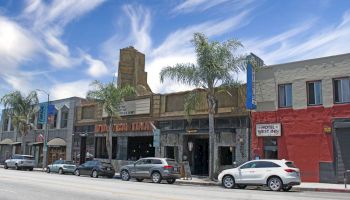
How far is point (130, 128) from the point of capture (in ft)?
119

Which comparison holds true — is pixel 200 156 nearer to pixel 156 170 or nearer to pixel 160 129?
pixel 160 129

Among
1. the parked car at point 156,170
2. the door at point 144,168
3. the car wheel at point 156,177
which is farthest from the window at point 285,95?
the door at point 144,168

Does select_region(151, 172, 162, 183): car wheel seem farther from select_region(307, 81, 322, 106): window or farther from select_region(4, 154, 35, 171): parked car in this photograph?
select_region(4, 154, 35, 171): parked car

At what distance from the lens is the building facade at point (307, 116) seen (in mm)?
24266

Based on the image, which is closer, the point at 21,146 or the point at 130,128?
the point at 130,128

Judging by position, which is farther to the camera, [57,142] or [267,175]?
[57,142]

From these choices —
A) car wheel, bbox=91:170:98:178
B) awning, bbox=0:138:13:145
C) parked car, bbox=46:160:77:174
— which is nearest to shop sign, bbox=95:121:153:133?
parked car, bbox=46:160:77:174

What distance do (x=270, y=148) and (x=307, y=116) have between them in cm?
335

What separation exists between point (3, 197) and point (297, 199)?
10390mm

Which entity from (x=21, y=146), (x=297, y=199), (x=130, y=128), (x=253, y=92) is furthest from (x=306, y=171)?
(x=21, y=146)

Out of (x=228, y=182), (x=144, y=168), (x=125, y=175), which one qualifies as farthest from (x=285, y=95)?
(x=125, y=175)

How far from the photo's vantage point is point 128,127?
3653 centimetres

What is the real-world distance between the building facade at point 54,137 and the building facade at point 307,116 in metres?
23.0

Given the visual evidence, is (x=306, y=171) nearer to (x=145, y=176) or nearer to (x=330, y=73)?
(x=330, y=73)
